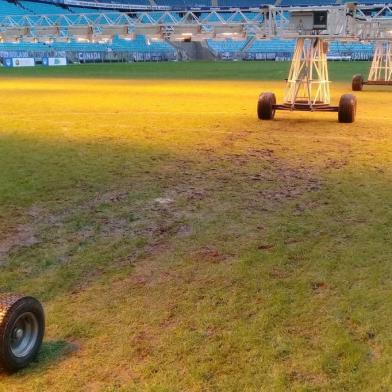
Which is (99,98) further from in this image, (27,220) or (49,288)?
(49,288)

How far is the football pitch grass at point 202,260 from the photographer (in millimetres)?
3281

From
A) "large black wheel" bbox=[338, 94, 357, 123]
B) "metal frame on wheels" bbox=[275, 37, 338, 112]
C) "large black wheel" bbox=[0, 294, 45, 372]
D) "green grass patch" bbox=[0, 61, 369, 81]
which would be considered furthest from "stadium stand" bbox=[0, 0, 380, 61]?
"large black wheel" bbox=[0, 294, 45, 372]

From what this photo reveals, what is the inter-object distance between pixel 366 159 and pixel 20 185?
5529 millimetres

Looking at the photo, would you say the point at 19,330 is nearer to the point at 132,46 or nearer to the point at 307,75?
the point at 307,75

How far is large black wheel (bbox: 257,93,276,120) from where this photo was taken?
1355 cm

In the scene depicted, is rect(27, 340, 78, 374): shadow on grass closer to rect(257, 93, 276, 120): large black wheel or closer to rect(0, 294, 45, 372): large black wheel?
rect(0, 294, 45, 372): large black wheel

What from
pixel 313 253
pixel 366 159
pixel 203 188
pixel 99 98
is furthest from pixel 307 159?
pixel 99 98

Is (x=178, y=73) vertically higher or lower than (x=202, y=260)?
lower

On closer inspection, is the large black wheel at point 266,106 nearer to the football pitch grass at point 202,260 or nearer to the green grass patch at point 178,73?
the football pitch grass at point 202,260

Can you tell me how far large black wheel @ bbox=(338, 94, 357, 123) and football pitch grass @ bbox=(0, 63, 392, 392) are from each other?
2285 millimetres

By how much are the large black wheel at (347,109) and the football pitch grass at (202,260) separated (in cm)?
229

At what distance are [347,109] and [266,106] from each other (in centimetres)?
195

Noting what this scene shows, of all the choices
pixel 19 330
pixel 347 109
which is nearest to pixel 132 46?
pixel 347 109

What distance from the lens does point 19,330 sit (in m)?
3.19
